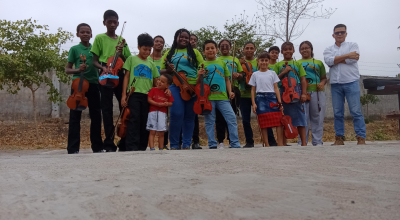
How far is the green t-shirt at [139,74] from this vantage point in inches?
209

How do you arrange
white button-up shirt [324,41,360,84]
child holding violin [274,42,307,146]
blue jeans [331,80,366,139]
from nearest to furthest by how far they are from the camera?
blue jeans [331,80,366,139] → white button-up shirt [324,41,360,84] → child holding violin [274,42,307,146]

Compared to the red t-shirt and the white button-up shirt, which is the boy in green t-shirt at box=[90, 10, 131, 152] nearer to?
the red t-shirt

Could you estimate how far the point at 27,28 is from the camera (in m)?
12.4

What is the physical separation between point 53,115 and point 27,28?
4885mm

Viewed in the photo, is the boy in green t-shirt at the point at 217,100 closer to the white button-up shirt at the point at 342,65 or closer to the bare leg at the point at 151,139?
the bare leg at the point at 151,139

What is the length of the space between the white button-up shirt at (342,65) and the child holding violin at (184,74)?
2.03m

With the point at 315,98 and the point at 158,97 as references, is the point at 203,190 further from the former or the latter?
the point at 315,98

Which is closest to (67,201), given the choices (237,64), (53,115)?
(237,64)

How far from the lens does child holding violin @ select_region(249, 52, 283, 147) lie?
5.79 metres

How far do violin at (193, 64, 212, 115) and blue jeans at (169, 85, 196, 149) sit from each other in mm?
247

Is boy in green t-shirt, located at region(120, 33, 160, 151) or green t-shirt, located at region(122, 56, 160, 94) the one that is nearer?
boy in green t-shirt, located at region(120, 33, 160, 151)

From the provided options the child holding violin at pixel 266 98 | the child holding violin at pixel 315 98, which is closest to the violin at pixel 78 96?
the child holding violin at pixel 266 98

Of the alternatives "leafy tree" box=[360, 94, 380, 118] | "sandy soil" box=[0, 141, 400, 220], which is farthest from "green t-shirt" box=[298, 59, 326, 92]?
"leafy tree" box=[360, 94, 380, 118]

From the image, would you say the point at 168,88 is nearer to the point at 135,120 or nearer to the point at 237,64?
the point at 135,120
